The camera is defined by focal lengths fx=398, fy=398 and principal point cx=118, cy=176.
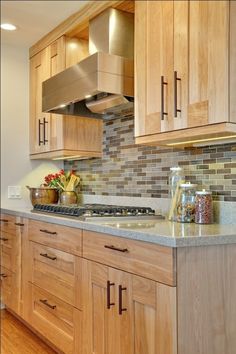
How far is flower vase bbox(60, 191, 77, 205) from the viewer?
3304mm

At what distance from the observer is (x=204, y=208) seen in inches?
81.0

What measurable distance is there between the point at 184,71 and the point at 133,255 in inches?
36.1

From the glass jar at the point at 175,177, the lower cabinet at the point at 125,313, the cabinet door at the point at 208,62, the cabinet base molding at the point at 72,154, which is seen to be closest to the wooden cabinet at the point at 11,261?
the cabinet base molding at the point at 72,154

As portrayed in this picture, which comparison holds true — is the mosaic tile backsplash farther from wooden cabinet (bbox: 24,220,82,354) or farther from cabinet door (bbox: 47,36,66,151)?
wooden cabinet (bbox: 24,220,82,354)

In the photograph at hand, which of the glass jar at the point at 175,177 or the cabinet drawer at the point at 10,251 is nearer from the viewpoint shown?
the glass jar at the point at 175,177

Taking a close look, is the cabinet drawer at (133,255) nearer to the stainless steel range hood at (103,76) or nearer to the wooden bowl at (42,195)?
the stainless steel range hood at (103,76)

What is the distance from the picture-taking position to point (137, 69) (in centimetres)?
227

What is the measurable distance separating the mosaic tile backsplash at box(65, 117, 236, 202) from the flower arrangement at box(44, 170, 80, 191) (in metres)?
0.10

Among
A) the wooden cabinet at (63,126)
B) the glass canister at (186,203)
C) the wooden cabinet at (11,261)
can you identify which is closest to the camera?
the glass canister at (186,203)

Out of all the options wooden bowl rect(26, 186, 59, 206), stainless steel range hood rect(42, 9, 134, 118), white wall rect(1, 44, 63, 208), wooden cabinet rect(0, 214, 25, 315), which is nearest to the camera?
stainless steel range hood rect(42, 9, 134, 118)

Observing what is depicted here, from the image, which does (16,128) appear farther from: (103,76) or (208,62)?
(208,62)

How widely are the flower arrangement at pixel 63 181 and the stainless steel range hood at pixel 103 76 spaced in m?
0.72

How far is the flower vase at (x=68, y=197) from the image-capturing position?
3304 millimetres

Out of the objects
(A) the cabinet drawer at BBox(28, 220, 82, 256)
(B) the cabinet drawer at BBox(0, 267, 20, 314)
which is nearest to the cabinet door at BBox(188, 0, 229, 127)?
(A) the cabinet drawer at BBox(28, 220, 82, 256)
